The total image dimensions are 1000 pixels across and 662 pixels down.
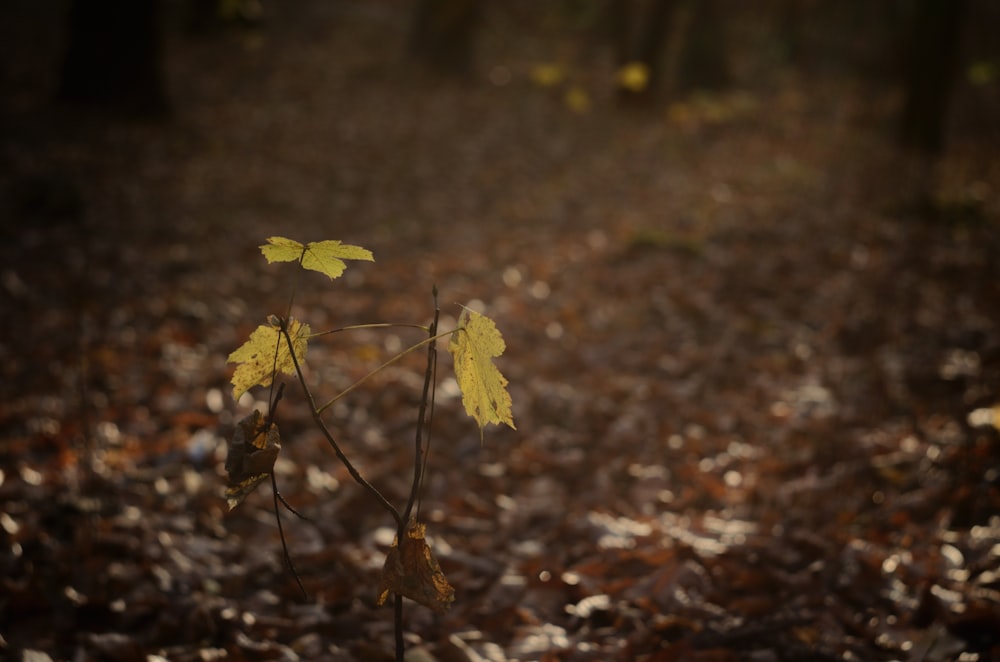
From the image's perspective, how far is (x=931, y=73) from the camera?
8023 millimetres

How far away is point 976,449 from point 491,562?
200cm

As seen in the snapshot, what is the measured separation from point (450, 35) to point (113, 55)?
5511 millimetres

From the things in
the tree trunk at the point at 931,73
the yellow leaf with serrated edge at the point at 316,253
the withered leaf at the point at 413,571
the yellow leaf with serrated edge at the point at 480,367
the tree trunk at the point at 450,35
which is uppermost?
the tree trunk at the point at 450,35

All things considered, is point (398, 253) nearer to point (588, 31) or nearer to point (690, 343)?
point (690, 343)

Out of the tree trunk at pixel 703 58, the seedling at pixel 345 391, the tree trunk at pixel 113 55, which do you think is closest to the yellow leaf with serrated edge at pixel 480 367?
the seedling at pixel 345 391

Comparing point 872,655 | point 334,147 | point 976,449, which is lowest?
point 872,655

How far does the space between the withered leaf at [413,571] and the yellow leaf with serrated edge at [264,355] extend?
15.9 inches

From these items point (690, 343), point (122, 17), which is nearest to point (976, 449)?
point (690, 343)

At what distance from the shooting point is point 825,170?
8.14 m

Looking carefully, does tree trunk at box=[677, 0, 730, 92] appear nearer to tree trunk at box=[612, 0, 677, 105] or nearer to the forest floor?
tree trunk at box=[612, 0, 677, 105]

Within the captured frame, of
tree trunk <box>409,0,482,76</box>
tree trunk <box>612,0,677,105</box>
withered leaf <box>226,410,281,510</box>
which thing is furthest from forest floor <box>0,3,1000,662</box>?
tree trunk <box>409,0,482,76</box>

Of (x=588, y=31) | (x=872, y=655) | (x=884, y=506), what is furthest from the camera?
(x=588, y=31)

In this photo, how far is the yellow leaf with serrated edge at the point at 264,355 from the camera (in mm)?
1346

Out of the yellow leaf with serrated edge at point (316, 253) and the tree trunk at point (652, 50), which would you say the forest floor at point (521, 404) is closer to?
the yellow leaf with serrated edge at point (316, 253)
